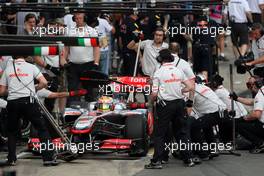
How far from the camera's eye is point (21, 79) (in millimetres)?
13164

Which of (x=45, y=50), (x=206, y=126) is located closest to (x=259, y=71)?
(x=206, y=126)

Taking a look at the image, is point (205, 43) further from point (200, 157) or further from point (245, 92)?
point (200, 157)

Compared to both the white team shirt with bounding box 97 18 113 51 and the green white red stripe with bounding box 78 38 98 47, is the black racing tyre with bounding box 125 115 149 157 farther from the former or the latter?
the green white red stripe with bounding box 78 38 98 47

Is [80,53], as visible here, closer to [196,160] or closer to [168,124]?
[168,124]

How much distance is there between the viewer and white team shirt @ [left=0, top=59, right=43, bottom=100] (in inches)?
518

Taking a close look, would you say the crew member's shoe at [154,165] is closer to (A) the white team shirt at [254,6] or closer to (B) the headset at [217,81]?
(B) the headset at [217,81]

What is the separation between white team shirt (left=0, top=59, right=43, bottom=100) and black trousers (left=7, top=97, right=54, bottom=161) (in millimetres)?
98

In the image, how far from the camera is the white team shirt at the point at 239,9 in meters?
20.0

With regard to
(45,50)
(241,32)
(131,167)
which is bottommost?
(131,167)

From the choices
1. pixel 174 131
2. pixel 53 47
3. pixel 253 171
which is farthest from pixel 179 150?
pixel 53 47

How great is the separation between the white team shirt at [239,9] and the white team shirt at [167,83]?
7344 mm

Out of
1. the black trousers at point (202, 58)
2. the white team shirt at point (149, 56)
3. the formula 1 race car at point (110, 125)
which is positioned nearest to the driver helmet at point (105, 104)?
the formula 1 race car at point (110, 125)

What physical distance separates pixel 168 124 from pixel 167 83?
0.65m

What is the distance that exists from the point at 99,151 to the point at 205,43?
16.1 feet
